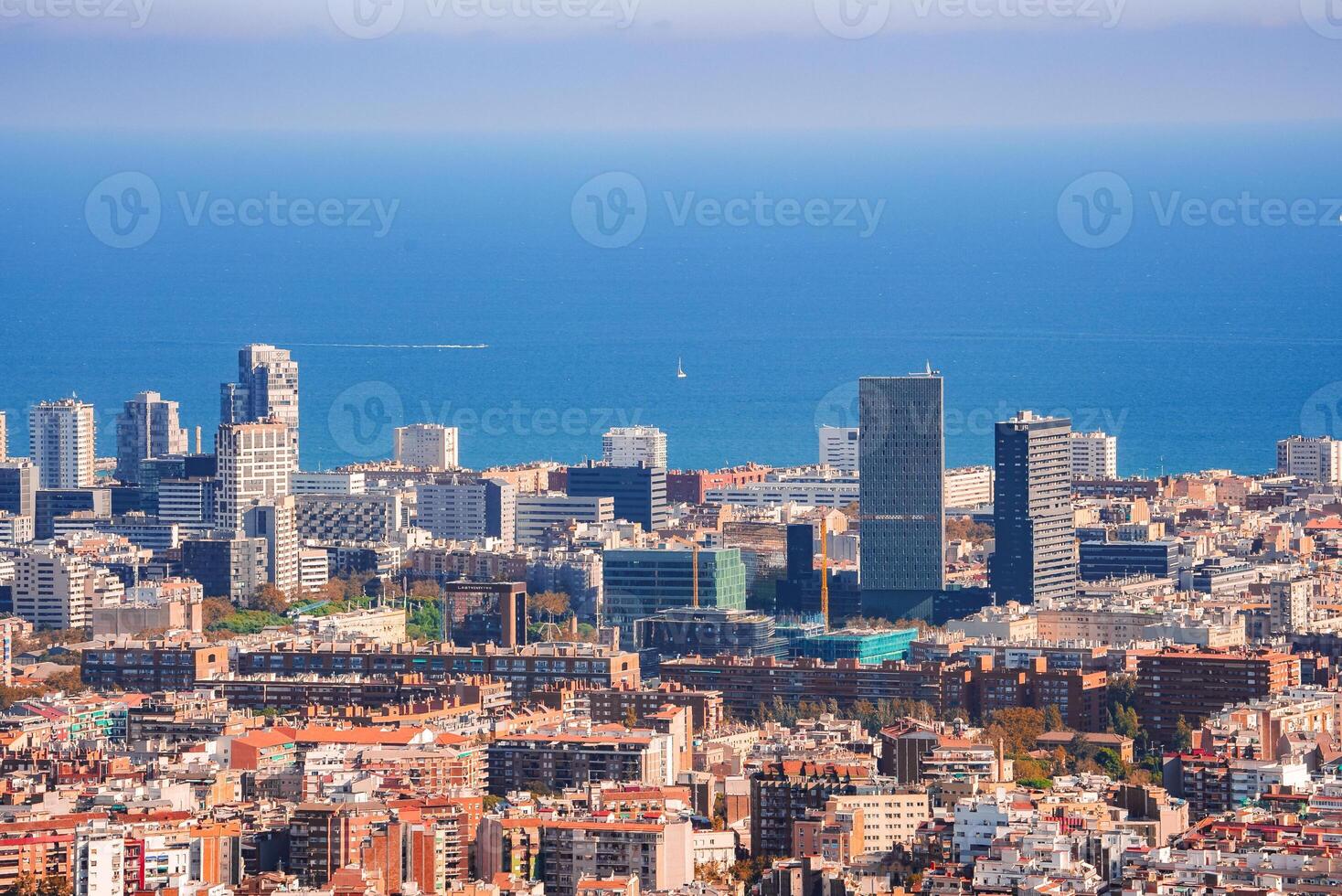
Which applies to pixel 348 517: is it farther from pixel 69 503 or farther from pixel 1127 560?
pixel 1127 560

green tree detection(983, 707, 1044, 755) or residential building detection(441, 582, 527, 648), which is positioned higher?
residential building detection(441, 582, 527, 648)

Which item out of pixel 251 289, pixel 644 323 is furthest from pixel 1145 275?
pixel 251 289

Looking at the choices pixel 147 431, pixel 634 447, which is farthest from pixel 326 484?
pixel 634 447

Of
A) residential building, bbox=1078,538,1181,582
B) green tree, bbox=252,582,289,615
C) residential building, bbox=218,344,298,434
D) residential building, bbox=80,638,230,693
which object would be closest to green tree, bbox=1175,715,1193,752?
residential building, bbox=80,638,230,693

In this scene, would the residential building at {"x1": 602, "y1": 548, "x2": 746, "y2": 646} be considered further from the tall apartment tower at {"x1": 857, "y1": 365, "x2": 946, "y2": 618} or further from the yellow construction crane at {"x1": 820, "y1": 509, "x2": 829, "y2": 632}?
the tall apartment tower at {"x1": 857, "y1": 365, "x2": 946, "y2": 618}

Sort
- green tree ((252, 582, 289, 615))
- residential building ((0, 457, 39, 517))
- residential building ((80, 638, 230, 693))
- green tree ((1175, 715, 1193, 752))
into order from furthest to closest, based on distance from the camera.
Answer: residential building ((0, 457, 39, 517)), green tree ((252, 582, 289, 615)), residential building ((80, 638, 230, 693)), green tree ((1175, 715, 1193, 752))

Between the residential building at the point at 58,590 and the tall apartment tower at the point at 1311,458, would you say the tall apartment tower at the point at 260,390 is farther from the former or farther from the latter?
the residential building at the point at 58,590

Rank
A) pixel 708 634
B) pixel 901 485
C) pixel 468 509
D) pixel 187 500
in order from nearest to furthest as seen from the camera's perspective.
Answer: pixel 708 634, pixel 901 485, pixel 187 500, pixel 468 509
